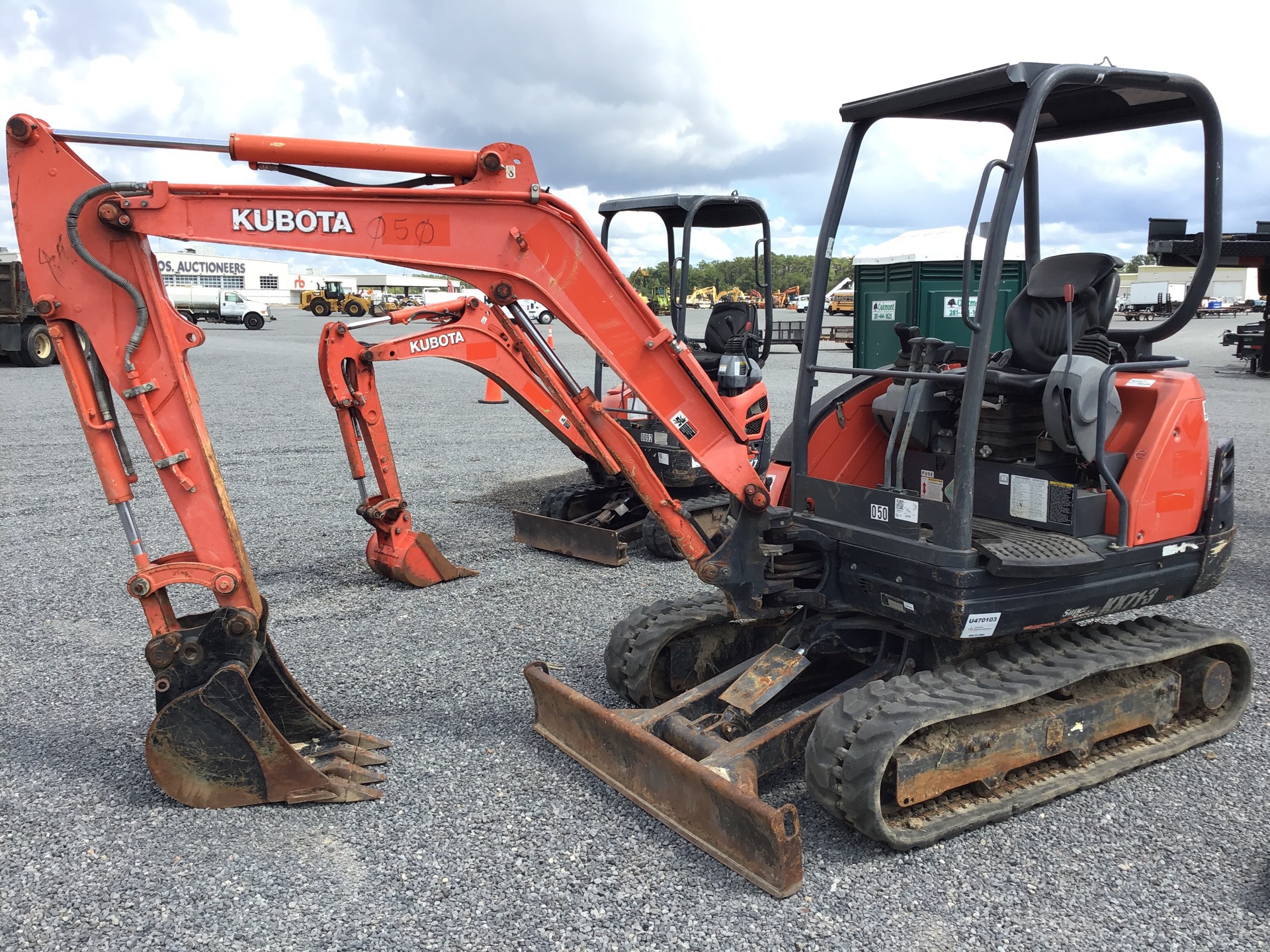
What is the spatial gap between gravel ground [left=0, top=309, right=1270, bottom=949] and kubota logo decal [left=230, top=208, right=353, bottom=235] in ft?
8.09

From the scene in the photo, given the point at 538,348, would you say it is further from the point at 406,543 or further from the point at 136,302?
the point at 406,543

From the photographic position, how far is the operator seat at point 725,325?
968 cm

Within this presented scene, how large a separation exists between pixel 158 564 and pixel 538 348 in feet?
7.17

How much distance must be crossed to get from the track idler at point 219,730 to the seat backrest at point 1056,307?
365 cm

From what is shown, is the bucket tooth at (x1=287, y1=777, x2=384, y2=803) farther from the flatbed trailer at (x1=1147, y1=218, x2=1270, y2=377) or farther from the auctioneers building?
the auctioneers building

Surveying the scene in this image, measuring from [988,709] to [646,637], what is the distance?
1.78m

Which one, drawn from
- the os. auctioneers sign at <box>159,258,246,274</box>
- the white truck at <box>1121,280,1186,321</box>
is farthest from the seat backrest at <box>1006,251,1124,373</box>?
the os. auctioneers sign at <box>159,258,246,274</box>

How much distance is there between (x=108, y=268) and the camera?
13.6 feet

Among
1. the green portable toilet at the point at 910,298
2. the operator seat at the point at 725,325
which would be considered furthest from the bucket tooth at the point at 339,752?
the green portable toilet at the point at 910,298

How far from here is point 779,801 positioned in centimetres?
449

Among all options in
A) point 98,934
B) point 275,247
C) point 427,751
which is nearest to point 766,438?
point 427,751

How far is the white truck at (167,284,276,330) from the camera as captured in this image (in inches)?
1960

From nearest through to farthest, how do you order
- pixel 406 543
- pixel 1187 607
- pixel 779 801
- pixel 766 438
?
pixel 779 801
pixel 1187 607
pixel 406 543
pixel 766 438

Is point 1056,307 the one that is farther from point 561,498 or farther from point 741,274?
point 741,274
